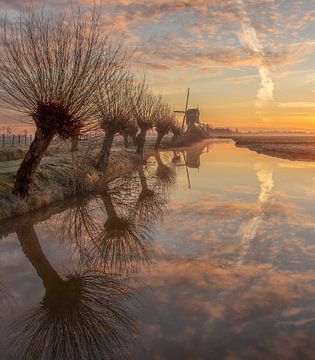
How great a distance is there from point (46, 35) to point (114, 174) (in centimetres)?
1367

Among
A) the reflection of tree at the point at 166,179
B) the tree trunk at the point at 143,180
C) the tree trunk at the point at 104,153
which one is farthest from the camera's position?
the tree trunk at the point at 104,153

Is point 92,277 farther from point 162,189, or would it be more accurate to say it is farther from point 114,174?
point 114,174

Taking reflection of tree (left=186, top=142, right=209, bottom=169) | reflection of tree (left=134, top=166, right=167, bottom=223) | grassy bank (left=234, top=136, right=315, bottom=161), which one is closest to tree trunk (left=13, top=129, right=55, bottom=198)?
reflection of tree (left=134, top=166, right=167, bottom=223)

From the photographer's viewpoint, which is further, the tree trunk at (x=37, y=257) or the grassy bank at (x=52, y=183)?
the grassy bank at (x=52, y=183)

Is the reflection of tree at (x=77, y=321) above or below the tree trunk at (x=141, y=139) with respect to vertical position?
below

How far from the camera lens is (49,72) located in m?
14.3

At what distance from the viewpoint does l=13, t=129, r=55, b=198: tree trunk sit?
14445 millimetres

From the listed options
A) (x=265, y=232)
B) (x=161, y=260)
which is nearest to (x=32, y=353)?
(x=161, y=260)

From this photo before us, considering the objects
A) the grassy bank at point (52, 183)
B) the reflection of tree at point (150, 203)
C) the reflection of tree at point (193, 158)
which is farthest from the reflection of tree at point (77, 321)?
the reflection of tree at point (193, 158)

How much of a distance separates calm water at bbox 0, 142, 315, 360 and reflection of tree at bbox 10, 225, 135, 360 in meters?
0.02

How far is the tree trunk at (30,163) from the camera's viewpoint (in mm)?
14445

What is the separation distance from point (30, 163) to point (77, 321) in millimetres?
9348

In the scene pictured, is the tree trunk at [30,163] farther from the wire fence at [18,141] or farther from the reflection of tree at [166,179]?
the wire fence at [18,141]

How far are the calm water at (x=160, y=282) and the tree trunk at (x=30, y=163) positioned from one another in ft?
3.92
